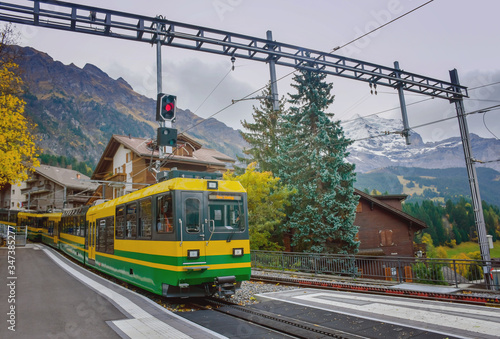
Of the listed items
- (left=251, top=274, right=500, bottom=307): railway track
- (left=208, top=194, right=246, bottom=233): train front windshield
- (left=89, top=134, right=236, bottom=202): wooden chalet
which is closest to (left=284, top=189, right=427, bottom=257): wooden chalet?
(left=89, top=134, right=236, bottom=202): wooden chalet

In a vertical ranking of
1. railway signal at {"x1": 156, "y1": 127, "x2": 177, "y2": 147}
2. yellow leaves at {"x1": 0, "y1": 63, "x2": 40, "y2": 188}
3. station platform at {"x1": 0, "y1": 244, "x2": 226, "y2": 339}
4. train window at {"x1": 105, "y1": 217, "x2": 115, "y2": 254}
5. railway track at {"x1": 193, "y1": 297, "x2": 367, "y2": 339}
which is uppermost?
yellow leaves at {"x1": 0, "y1": 63, "x2": 40, "y2": 188}

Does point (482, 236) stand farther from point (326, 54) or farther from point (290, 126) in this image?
point (290, 126)

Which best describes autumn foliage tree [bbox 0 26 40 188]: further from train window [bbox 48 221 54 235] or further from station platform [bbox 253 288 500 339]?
station platform [bbox 253 288 500 339]

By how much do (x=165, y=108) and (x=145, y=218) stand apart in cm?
318

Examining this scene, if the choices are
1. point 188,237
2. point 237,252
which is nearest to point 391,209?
point 237,252

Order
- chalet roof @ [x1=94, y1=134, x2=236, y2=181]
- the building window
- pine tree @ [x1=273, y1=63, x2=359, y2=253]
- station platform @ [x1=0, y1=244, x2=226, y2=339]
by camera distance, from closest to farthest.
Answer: station platform @ [x1=0, y1=244, x2=226, y2=339] < pine tree @ [x1=273, y1=63, x2=359, y2=253] < the building window < chalet roof @ [x1=94, y1=134, x2=236, y2=181]

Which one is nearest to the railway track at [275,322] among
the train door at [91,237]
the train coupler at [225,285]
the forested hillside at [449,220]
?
the train coupler at [225,285]

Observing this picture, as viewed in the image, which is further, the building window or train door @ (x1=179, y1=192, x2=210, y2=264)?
the building window

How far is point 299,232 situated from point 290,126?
25.9 ft

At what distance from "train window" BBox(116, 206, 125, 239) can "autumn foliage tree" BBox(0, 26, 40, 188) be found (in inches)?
320

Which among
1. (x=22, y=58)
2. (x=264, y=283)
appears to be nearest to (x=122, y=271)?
(x=264, y=283)

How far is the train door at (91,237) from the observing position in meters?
15.6

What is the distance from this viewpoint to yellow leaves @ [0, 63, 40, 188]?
1641cm

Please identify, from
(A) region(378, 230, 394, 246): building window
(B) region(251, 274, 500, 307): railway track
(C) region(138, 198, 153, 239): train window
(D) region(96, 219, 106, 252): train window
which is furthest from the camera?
(A) region(378, 230, 394, 246): building window
